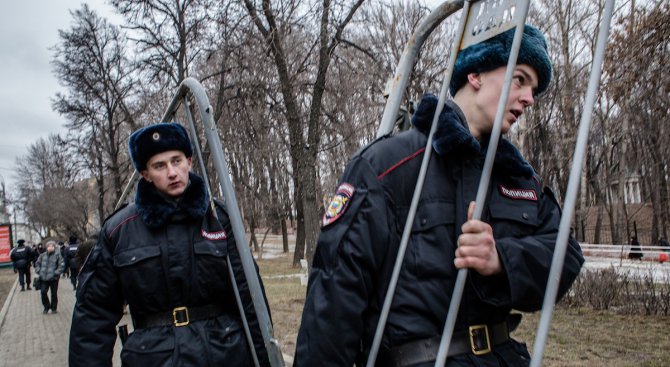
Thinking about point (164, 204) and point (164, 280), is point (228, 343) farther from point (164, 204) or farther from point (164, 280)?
point (164, 204)

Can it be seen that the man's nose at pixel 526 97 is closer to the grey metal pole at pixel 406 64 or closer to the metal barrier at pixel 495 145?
the metal barrier at pixel 495 145

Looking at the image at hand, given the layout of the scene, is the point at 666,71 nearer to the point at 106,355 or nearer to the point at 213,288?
the point at 213,288

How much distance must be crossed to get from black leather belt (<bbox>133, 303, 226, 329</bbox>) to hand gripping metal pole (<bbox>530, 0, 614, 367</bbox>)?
1.77 metres

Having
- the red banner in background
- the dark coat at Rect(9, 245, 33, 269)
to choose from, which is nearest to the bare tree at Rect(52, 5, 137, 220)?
the dark coat at Rect(9, 245, 33, 269)

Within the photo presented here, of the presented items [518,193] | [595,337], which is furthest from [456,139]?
[595,337]

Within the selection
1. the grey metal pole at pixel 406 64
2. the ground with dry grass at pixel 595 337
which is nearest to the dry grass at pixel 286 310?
the ground with dry grass at pixel 595 337

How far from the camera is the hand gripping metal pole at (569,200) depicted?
4.50 feet

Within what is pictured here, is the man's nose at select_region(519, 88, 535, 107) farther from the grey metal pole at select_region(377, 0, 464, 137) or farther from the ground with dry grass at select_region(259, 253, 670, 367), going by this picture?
the ground with dry grass at select_region(259, 253, 670, 367)

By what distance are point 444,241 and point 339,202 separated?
336mm

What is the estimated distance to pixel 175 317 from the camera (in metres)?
2.69

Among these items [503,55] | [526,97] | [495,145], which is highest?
[503,55]

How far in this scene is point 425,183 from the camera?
174 centimetres

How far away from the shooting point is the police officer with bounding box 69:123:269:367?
8.67 ft

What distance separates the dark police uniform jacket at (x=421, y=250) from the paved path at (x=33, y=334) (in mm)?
6329
